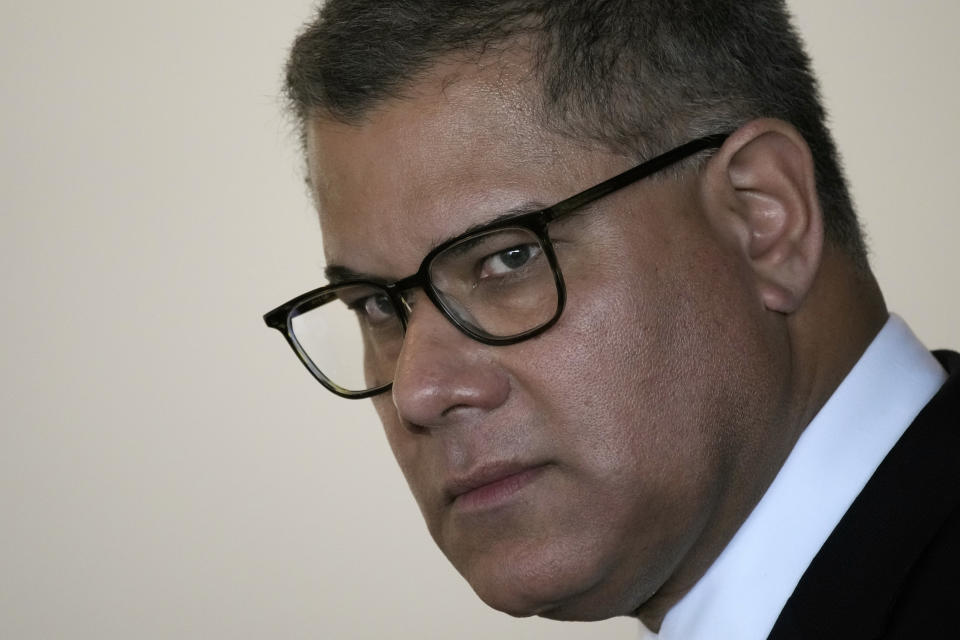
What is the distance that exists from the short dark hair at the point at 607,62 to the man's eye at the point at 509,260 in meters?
0.15

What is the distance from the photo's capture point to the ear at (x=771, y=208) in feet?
5.33

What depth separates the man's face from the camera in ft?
5.08

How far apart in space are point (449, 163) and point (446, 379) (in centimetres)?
26

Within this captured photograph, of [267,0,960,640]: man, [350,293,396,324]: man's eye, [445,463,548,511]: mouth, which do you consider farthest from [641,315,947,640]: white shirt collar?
[350,293,396,324]: man's eye

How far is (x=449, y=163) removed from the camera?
1581mm

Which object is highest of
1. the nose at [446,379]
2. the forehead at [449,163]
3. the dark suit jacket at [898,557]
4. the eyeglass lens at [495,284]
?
the forehead at [449,163]

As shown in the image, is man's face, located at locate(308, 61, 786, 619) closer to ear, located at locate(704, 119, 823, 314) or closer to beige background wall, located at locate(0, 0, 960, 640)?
ear, located at locate(704, 119, 823, 314)

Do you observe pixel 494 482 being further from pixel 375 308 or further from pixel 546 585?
pixel 375 308

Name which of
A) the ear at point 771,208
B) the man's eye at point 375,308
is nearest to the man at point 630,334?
the ear at point 771,208

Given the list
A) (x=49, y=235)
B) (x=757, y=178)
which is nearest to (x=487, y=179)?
(x=757, y=178)

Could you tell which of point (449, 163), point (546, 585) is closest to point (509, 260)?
point (449, 163)

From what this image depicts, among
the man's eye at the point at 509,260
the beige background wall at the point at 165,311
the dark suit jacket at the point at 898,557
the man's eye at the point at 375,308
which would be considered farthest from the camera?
the beige background wall at the point at 165,311

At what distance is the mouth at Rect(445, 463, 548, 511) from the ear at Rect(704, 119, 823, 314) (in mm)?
366

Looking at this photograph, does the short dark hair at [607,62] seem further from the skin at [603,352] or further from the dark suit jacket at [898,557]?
the dark suit jacket at [898,557]
